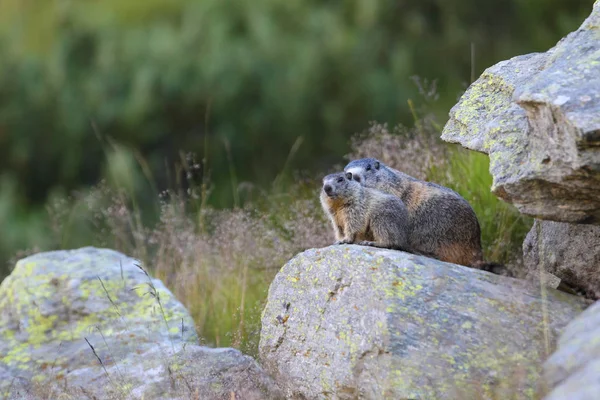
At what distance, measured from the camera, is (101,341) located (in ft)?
21.7

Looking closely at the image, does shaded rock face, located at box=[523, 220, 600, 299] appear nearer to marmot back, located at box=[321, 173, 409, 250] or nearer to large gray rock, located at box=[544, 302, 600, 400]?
marmot back, located at box=[321, 173, 409, 250]

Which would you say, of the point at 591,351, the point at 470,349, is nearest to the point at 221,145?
the point at 470,349

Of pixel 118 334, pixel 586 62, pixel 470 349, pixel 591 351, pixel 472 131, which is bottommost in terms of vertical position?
pixel 118 334

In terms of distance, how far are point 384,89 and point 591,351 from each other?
10.4 meters

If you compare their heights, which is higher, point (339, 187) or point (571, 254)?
point (339, 187)

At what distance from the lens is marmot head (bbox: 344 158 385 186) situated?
6809mm

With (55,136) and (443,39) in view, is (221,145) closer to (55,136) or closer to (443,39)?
(55,136)

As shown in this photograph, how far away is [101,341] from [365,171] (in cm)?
227

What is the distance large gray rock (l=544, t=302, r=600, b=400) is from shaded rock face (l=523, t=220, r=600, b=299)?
1.39m

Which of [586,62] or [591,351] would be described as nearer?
[591,351]

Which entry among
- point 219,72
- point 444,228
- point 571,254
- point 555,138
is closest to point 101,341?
point 444,228

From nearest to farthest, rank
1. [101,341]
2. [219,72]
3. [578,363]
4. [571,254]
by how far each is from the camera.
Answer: [578,363] → [571,254] → [101,341] → [219,72]

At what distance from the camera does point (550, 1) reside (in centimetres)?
1426

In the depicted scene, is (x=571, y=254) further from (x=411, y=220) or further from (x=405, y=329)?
(x=405, y=329)
